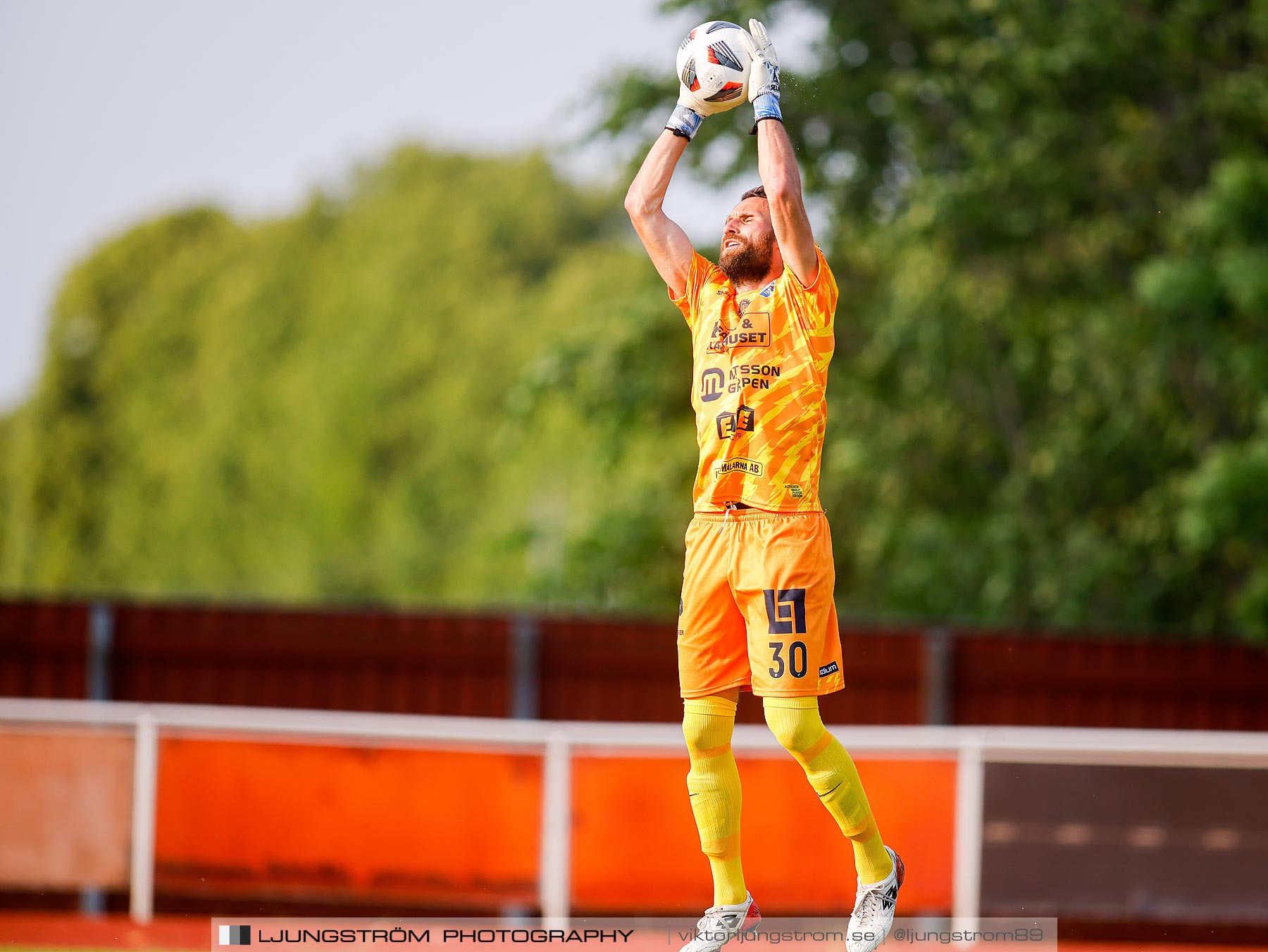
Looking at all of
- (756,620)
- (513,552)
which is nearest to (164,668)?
(513,552)

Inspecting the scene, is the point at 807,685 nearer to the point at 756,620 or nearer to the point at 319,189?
the point at 756,620

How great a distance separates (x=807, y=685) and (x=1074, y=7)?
8940 mm

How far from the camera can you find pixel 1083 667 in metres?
9.76

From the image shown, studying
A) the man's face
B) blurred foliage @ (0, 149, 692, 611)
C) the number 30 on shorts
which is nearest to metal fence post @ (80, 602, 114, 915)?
the man's face

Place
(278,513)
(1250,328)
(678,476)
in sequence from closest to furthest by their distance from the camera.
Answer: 1. (1250,328)
2. (678,476)
3. (278,513)

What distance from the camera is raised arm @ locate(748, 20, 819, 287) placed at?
3.65 meters

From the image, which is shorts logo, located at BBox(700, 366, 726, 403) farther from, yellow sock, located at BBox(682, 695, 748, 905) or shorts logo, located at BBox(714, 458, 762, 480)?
yellow sock, located at BBox(682, 695, 748, 905)

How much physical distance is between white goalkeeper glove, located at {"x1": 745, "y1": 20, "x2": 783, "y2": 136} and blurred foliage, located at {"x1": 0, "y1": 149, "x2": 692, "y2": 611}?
3688 centimetres

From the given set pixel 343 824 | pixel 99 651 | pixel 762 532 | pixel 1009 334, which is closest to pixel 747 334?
pixel 762 532

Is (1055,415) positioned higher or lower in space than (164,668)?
higher

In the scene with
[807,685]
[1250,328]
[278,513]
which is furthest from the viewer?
[278,513]

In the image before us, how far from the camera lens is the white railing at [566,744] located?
6.46 metres

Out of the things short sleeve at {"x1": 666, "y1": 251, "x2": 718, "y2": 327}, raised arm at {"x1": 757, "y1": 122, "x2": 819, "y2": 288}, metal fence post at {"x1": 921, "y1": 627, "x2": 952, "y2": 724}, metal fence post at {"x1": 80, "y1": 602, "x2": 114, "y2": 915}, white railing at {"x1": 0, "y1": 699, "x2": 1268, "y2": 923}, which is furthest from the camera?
metal fence post at {"x1": 80, "y1": 602, "x2": 114, "y2": 915}

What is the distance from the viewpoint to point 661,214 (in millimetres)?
3971
